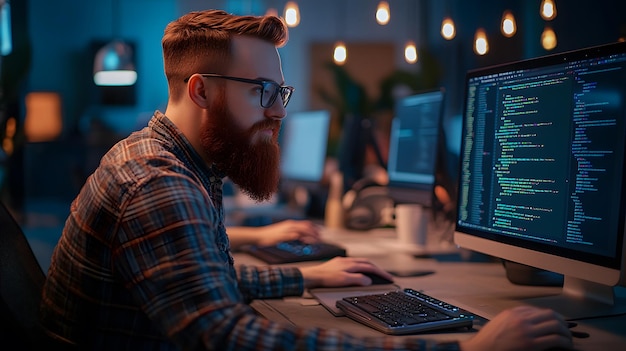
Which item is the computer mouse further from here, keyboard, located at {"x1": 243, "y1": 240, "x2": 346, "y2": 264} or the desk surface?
keyboard, located at {"x1": 243, "y1": 240, "x2": 346, "y2": 264}

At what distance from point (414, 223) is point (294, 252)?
19.6 inches

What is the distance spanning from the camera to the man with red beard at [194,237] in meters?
0.99

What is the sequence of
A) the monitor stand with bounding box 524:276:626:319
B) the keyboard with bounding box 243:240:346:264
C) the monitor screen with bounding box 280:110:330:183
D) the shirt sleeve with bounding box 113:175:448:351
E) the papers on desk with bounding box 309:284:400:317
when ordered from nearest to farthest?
the shirt sleeve with bounding box 113:175:448:351 < the monitor stand with bounding box 524:276:626:319 < the papers on desk with bounding box 309:284:400:317 < the keyboard with bounding box 243:240:346:264 < the monitor screen with bounding box 280:110:330:183

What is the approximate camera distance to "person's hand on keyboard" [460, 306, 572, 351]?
1.00 m

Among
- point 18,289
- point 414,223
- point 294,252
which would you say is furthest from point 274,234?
point 18,289

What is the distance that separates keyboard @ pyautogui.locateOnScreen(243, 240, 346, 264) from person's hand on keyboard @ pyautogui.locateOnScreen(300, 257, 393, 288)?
→ 0.32 metres

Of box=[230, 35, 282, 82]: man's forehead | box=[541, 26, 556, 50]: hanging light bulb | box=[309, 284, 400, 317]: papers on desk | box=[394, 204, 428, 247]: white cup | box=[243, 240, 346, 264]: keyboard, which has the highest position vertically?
box=[541, 26, 556, 50]: hanging light bulb

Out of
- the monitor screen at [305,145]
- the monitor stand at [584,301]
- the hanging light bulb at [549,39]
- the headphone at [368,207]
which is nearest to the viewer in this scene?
the monitor stand at [584,301]

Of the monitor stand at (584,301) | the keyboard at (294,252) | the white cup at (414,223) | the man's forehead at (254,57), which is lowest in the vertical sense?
the keyboard at (294,252)

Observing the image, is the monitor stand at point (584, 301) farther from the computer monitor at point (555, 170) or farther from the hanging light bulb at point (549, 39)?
the hanging light bulb at point (549, 39)

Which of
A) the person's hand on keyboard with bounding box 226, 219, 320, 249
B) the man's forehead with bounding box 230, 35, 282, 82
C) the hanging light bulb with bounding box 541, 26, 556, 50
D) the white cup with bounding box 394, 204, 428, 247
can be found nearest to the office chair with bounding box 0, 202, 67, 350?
the man's forehead with bounding box 230, 35, 282, 82

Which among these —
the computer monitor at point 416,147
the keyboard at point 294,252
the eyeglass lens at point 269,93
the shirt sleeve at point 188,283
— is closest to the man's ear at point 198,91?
the eyeglass lens at point 269,93

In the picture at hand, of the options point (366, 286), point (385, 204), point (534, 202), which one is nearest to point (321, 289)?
point (366, 286)

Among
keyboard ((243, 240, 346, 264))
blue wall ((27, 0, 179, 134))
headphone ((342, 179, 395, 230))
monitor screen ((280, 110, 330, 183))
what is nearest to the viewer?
keyboard ((243, 240, 346, 264))
